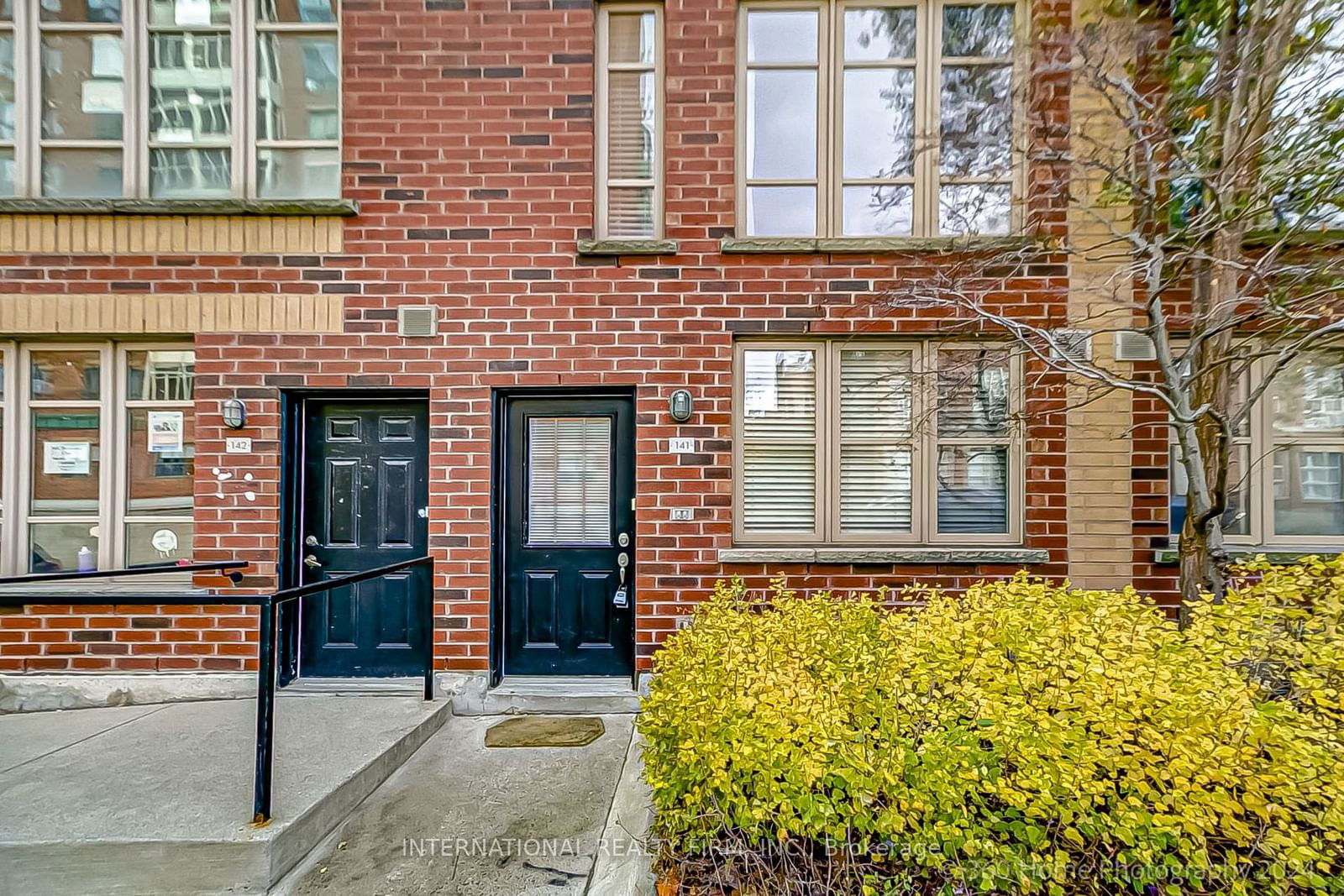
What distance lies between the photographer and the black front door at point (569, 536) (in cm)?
439

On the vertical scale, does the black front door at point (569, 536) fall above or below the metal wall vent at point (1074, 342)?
below

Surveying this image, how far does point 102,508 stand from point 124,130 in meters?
2.74

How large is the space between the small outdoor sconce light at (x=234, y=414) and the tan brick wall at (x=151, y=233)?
3.61ft

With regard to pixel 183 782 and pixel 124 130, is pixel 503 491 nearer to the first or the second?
pixel 183 782

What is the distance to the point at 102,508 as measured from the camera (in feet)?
14.2

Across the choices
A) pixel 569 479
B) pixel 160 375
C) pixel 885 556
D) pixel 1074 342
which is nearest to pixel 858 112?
pixel 1074 342

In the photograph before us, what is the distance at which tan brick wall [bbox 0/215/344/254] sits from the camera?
4273mm

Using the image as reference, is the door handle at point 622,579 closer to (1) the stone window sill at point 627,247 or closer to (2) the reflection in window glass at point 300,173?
(1) the stone window sill at point 627,247

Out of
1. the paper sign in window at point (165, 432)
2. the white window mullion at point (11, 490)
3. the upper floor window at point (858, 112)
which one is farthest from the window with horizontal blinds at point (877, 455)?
the white window mullion at point (11, 490)

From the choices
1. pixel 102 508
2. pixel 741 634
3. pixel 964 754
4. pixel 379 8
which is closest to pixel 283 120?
pixel 379 8

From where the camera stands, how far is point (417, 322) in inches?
170

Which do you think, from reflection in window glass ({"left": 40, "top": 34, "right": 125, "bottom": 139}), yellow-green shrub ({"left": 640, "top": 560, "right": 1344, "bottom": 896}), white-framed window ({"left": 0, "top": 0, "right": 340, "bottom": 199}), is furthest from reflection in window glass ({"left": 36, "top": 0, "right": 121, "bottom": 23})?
yellow-green shrub ({"left": 640, "top": 560, "right": 1344, "bottom": 896})

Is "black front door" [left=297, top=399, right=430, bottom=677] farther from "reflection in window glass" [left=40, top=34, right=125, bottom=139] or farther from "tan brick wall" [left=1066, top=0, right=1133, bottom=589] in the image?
"tan brick wall" [left=1066, top=0, right=1133, bottom=589]

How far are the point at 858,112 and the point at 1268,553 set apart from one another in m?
4.23
